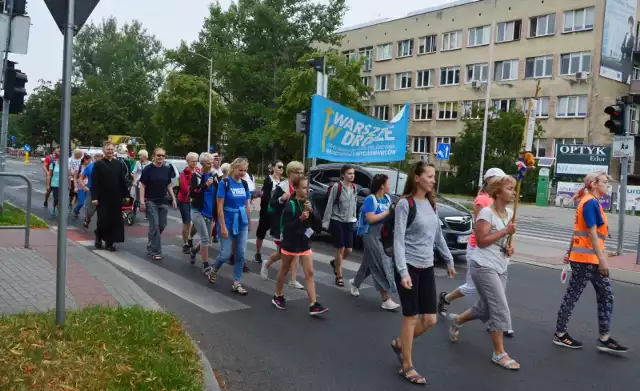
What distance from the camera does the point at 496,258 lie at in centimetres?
536

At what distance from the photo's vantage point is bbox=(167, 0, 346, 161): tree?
50.9 metres

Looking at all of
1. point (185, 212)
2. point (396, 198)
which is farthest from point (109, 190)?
point (396, 198)

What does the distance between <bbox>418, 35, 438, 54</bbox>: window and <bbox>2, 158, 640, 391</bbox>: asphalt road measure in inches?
1746

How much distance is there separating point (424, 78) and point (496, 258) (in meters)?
48.1

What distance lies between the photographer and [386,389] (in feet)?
15.4

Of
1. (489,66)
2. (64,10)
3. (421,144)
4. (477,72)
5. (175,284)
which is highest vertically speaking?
(477,72)

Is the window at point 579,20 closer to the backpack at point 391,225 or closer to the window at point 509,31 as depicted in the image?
the window at point 509,31

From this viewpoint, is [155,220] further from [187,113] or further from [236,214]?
[187,113]

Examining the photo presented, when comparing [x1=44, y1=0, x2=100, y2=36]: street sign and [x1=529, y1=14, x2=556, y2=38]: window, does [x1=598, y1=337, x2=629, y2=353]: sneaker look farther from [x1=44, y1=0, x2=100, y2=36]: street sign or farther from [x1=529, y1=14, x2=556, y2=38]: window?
[x1=529, y1=14, x2=556, y2=38]: window

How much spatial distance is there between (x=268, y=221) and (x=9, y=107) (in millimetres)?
5651

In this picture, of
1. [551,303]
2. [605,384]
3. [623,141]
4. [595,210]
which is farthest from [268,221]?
[623,141]

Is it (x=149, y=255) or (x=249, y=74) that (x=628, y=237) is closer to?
(x=149, y=255)

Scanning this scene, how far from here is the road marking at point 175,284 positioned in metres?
7.09

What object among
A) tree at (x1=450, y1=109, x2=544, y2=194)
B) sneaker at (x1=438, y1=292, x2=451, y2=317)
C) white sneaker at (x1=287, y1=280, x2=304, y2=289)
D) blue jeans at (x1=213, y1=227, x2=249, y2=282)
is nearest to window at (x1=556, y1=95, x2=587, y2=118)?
tree at (x1=450, y1=109, x2=544, y2=194)
